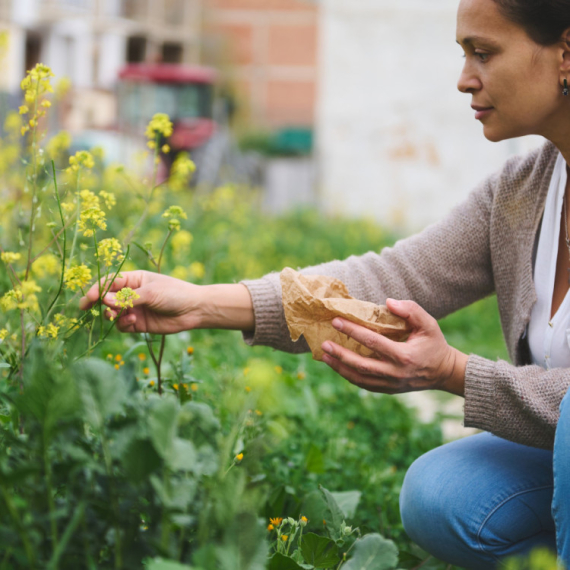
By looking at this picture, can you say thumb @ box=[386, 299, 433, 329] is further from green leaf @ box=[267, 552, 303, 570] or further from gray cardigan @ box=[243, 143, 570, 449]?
green leaf @ box=[267, 552, 303, 570]

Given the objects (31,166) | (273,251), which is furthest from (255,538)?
(273,251)

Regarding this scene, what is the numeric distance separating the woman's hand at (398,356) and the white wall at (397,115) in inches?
313

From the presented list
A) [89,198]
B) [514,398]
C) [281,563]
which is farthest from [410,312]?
[89,198]

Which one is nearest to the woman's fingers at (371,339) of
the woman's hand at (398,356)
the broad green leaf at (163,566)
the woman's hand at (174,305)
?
Answer: the woman's hand at (398,356)

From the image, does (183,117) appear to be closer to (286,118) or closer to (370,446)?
(286,118)

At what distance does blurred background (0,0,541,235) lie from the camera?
9516 mm

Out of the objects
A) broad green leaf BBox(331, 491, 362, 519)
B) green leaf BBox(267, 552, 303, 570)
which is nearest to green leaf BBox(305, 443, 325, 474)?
broad green leaf BBox(331, 491, 362, 519)

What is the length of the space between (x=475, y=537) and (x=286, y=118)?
2503 cm

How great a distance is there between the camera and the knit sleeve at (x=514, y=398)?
1470 millimetres

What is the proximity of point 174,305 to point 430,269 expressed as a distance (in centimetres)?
60

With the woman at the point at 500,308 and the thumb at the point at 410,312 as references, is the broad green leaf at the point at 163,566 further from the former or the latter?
the thumb at the point at 410,312

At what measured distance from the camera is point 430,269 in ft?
5.93

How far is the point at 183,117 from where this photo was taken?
16.6m

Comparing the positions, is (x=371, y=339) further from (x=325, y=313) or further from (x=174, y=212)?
(x=174, y=212)
